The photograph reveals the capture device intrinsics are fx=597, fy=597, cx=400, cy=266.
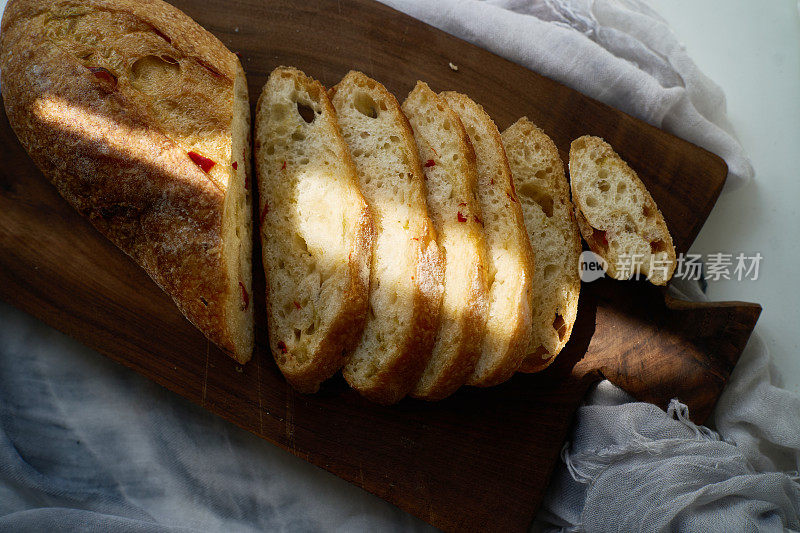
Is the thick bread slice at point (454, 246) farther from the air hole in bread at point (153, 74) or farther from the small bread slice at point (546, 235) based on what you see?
the air hole in bread at point (153, 74)

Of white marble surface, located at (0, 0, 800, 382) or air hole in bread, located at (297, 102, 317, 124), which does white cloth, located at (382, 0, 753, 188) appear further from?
air hole in bread, located at (297, 102, 317, 124)

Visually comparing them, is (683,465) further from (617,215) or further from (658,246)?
(617,215)

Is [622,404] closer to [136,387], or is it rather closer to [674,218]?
[674,218]

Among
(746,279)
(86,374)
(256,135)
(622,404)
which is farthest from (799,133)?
(86,374)

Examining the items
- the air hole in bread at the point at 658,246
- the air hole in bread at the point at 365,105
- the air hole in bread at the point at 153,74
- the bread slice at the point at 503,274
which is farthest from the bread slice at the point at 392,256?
the air hole in bread at the point at 658,246

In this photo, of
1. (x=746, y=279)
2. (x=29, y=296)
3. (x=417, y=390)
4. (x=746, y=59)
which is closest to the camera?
(x=417, y=390)

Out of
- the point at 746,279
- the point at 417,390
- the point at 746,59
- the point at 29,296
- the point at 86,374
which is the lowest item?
the point at 86,374

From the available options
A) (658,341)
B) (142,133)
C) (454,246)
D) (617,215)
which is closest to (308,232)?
(454,246)
